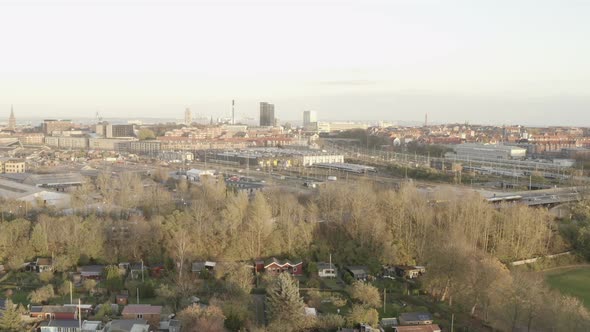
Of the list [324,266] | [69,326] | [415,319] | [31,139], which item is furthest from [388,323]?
[31,139]

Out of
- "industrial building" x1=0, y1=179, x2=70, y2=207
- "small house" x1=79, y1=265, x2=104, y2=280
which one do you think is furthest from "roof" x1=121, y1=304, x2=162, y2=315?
"industrial building" x1=0, y1=179, x2=70, y2=207

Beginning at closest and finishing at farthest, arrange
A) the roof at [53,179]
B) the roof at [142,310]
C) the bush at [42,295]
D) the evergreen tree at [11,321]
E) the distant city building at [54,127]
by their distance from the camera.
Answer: the evergreen tree at [11,321] → the roof at [142,310] → the bush at [42,295] → the roof at [53,179] → the distant city building at [54,127]

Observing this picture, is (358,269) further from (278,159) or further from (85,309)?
(278,159)

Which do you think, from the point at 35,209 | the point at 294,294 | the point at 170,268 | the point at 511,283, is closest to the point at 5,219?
the point at 35,209

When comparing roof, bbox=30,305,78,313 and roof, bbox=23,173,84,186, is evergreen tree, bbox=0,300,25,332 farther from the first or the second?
roof, bbox=23,173,84,186

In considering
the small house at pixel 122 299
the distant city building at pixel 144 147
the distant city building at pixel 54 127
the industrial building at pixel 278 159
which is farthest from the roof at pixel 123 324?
the distant city building at pixel 54 127

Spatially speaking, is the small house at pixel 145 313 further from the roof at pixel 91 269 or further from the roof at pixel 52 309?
the roof at pixel 91 269

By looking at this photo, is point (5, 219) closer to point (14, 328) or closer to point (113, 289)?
point (113, 289)
